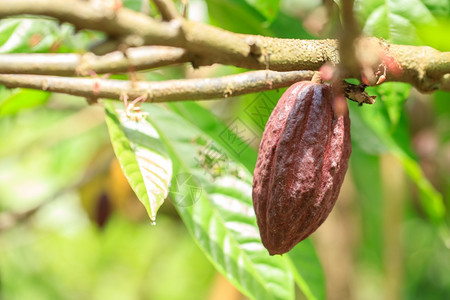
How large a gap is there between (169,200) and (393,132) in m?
1.21

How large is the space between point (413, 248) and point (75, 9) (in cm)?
327

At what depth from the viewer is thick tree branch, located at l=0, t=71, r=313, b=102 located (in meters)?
0.99

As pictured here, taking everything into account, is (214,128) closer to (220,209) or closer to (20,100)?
(220,209)

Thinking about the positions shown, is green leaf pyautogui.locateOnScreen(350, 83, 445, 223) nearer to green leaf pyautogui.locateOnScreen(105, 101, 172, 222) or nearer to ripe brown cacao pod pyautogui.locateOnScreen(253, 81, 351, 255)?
ripe brown cacao pod pyautogui.locateOnScreen(253, 81, 351, 255)

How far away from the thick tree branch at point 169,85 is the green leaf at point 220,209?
0.74 ft

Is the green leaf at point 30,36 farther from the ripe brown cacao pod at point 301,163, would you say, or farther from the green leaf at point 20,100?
the ripe brown cacao pod at point 301,163

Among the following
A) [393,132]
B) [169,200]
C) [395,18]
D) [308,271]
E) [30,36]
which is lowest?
[169,200]

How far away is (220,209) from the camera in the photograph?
126 centimetres

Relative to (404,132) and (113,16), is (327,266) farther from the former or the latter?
(113,16)

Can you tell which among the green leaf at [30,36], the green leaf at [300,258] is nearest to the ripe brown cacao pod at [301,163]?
the green leaf at [300,258]

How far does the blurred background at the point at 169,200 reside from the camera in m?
1.51

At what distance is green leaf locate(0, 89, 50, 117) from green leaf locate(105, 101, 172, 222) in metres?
0.44

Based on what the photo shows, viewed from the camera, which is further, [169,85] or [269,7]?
[269,7]

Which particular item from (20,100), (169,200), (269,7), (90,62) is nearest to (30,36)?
(20,100)
